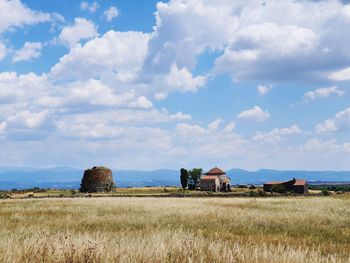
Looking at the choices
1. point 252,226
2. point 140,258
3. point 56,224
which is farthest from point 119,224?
point 140,258

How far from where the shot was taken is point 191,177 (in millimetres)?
143625

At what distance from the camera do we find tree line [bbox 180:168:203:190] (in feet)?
463

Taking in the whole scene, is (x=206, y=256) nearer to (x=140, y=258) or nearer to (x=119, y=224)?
(x=140, y=258)

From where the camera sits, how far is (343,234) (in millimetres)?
17312

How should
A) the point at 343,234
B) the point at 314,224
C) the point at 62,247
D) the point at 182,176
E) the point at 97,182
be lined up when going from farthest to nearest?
the point at 182,176 < the point at 97,182 < the point at 314,224 < the point at 343,234 < the point at 62,247

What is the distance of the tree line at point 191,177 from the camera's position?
5561 inches

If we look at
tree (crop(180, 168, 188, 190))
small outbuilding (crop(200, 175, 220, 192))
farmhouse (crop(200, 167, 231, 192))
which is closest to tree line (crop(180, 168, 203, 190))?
tree (crop(180, 168, 188, 190))

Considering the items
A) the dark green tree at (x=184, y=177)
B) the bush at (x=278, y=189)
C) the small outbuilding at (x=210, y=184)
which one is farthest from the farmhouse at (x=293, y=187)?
the dark green tree at (x=184, y=177)

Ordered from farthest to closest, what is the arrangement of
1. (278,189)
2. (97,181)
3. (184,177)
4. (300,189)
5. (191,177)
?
(191,177) < (184,177) < (300,189) < (278,189) < (97,181)

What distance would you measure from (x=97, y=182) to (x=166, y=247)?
10640 cm

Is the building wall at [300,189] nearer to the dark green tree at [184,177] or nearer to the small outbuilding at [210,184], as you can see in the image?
the small outbuilding at [210,184]

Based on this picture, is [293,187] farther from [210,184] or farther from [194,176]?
[194,176]

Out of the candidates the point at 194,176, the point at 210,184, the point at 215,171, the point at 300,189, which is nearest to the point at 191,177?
the point at 194,176

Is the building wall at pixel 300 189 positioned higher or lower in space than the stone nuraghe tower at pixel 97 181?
lower
